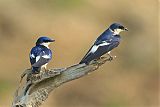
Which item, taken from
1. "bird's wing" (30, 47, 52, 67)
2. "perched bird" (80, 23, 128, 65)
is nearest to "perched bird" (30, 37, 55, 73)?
"bird's wing" (30, 47, 52, 67)

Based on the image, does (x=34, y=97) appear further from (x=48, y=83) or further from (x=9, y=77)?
(x=9, y=77)

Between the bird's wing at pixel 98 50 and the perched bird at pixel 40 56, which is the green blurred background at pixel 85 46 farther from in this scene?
the bird's wing at pixel 98 50

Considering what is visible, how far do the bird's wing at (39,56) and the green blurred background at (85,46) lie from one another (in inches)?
197

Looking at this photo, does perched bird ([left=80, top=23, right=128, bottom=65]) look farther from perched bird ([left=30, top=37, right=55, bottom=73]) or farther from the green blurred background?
the green blurred background

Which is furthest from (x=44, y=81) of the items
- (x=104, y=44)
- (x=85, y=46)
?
(x=85, y=46)

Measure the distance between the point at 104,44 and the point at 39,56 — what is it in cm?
51

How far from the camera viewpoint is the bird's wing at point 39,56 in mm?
5730

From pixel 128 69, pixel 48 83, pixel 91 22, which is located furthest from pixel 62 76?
pixel 91 22

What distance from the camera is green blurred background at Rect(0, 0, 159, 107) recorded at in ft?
38.4

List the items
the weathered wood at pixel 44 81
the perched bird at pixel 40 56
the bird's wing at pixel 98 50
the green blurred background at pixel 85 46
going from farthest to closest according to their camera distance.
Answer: the green blurred background at pixel 85 46 < the perched bird at pixel 40 56 < the bird's wing at pixel 98 50 < the weathered wood at pixel 44 81

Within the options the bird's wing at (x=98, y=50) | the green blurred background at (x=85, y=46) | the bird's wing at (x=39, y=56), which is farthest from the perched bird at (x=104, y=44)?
the green blurred background at (x=85, y=46)

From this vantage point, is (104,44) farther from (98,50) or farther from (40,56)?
(40,56)

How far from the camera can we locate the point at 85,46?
12406mm

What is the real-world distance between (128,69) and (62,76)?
7105 mm
